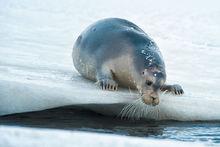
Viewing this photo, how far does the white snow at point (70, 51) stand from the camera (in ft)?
11.9

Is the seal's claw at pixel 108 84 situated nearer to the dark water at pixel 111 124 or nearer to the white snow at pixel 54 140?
the dark water at pixel 111 124

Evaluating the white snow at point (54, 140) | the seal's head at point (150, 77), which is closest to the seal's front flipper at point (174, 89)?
the seal's head at point (150, 77)

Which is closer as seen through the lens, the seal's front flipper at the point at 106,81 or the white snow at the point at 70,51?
the white snow at the point at 70,51

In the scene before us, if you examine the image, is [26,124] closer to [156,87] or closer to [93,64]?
[156,87]

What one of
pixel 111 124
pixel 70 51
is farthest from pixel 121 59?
pixel 70 51

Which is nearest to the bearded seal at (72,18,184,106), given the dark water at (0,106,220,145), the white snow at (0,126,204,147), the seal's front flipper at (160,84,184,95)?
the seal's front flipper at (160,84,184,95)

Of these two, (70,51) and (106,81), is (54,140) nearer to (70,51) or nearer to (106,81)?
(106,81)

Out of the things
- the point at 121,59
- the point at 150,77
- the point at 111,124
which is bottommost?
the point at 111,124

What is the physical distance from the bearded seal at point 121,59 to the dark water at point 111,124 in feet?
0.73

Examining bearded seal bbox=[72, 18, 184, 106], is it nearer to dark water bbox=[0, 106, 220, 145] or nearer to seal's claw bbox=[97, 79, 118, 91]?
seal's claw bbox=[97, 79, 118, 91]

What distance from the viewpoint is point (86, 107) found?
3.66 m

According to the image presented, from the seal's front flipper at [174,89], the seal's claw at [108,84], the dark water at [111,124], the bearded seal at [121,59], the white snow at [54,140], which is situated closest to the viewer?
the white snow at [54,140]

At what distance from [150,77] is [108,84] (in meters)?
0.32

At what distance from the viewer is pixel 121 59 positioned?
401 centimetres
